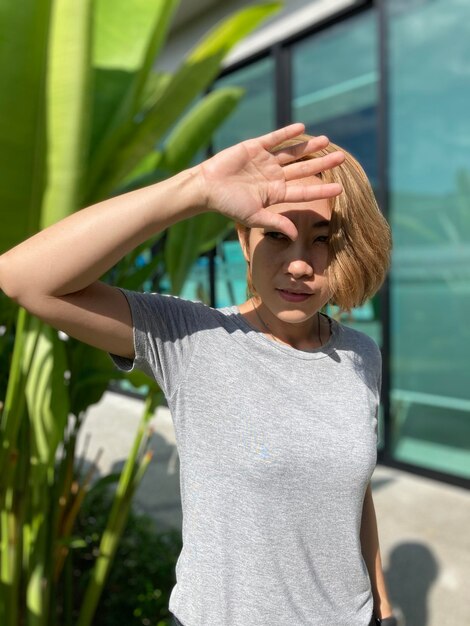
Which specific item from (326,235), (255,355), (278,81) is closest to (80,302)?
(255,355)

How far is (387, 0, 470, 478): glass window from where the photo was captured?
4.15 meters

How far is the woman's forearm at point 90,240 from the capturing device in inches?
38.1

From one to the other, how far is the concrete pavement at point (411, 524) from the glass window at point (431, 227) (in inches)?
→ 16.0

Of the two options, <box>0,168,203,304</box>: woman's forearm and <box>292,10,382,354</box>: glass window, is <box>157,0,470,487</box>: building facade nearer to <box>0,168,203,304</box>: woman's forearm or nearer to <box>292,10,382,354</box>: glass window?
<box>292,10,382,354</box>: glass window

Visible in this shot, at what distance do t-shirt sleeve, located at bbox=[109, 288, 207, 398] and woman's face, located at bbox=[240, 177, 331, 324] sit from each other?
5.9 inches

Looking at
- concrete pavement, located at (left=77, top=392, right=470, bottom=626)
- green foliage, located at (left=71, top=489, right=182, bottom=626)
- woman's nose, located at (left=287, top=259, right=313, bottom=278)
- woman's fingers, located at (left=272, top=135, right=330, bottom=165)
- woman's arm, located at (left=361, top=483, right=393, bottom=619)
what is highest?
woman's fingers, located at (left=272, top=135, right=330, bottom=165)

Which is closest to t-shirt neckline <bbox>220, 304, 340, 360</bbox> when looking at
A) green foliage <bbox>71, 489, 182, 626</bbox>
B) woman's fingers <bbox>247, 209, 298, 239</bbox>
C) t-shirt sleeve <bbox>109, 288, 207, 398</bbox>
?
t-shirt sleeve <bbox>109, 288, 207, 398</bbox>

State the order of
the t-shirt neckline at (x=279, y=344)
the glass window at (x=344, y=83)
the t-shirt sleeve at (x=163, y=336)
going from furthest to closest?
the glass window at (x=344, y=83) → the t-shirt neckline at (x=279, y=344) → the t-shirt sleeve at (x=163, y=336)

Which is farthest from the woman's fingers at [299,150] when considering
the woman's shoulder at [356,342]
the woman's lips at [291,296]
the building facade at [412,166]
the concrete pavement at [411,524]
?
the building facade at [412,166]

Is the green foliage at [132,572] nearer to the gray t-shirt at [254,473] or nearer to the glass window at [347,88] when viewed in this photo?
the gray t-shirt at [254,473]

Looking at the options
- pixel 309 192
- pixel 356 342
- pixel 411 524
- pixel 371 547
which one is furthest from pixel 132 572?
pixel 309 192

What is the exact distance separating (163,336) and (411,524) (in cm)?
294

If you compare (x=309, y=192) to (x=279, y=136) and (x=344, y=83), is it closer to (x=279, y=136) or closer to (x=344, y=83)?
(x=279, y=136)

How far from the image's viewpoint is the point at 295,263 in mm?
1120
